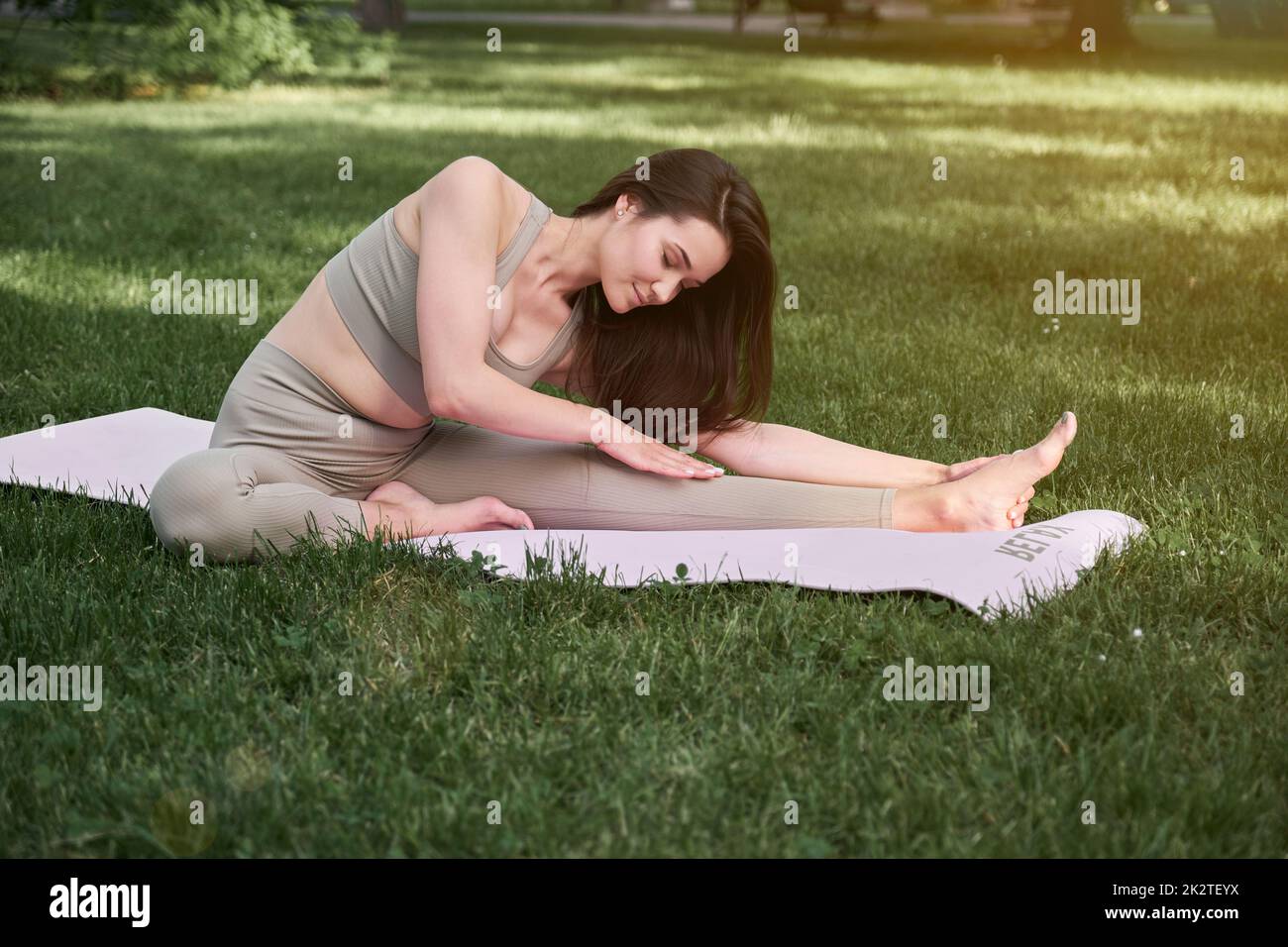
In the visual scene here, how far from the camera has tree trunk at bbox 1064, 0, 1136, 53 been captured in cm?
1947

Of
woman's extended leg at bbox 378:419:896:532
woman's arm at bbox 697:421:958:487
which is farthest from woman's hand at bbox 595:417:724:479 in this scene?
woman's arm at bbox 697:421:958:487

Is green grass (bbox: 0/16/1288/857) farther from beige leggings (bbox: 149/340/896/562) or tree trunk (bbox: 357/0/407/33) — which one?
tree trunk (bbox: 357/0/407/33)

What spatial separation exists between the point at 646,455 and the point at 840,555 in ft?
1.77

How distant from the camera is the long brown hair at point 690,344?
3.25 meters

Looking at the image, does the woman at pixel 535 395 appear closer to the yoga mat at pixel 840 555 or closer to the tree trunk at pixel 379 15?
the yoga mat at pixel 840 555

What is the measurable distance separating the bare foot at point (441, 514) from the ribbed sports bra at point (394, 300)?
245 millimetres

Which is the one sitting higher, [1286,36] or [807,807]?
[1286,36]

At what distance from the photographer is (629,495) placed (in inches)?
134

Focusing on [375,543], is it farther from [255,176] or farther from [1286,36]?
[1286,36]

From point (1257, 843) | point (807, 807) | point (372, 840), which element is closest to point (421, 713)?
point (372, 840)

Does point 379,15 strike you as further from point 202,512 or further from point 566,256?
point 202,512

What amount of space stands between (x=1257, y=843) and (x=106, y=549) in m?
2.59

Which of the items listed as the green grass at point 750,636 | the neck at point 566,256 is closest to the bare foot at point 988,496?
the green grass at point 750,636

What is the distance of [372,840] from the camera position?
2.09 meters
